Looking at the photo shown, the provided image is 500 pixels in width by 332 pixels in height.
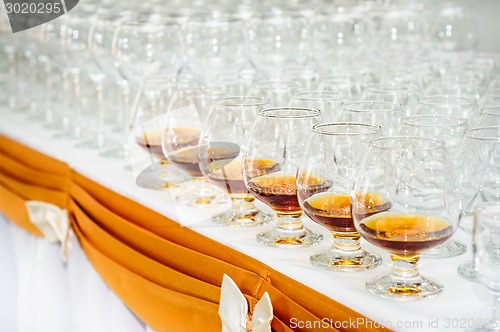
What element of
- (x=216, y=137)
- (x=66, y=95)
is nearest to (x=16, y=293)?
(x=66, y=95)

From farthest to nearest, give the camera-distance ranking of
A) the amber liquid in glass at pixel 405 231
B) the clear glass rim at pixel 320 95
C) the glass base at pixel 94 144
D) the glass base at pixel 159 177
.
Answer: the glass base at pixel 94 144
the glass base at pixel 159 177
the clear glass rim at pixel 320 95
the amber liquid in glass at pixel 405 231

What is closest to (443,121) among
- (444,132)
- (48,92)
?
(444,132)

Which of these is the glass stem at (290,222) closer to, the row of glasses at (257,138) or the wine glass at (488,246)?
the row of glasses at (257,138)

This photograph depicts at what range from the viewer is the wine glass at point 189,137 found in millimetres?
1518

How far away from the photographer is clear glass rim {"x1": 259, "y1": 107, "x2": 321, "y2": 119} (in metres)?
1.25

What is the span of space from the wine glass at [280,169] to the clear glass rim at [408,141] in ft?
0.68

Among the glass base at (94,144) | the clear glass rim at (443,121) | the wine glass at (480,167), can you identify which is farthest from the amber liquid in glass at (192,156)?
the glass base at (94,144)

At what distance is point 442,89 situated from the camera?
64.0 inches

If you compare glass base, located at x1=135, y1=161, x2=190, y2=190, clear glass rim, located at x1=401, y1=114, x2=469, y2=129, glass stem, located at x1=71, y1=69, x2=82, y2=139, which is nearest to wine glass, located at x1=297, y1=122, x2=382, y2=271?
clear glass rim, located at x1=401, y1=114, x2=469, y2=129

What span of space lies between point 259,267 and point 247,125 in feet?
1.03

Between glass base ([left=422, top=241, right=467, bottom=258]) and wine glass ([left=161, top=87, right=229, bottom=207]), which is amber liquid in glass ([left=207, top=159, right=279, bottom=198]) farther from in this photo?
glass base ([left=422, top=241, right=467, bottom=258])

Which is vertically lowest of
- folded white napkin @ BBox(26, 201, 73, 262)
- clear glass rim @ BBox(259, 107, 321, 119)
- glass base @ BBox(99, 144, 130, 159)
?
folded white napkin @ BBox(26, 201, 73, 262)

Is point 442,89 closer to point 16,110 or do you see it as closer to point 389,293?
point 389,293

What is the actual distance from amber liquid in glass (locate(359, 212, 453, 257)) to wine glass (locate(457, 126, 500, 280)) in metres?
0.12
